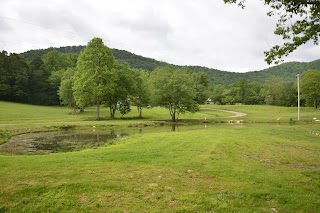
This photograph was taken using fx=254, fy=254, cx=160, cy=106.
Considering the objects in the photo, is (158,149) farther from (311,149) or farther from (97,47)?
(97,47)

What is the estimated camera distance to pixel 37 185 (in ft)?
27.5

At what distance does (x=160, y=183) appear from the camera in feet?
29.5

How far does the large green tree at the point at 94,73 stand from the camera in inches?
1832

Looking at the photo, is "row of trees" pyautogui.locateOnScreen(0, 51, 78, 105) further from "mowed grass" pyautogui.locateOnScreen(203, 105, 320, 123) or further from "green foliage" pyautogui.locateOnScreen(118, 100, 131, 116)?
"mowed grass" pyautogui.locateOnScreen(203, 105, 320, 123)

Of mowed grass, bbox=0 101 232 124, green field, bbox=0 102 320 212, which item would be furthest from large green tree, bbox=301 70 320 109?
green field, bbox=0 102 320 212

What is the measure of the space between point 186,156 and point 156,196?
221 inches

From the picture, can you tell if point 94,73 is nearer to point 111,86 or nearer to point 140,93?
point 111,86

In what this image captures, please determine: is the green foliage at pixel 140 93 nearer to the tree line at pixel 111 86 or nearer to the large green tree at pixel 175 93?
the tree line at pixel 111 86

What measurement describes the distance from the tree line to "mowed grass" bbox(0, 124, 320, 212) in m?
35.5

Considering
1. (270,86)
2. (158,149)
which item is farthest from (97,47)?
(270,86)

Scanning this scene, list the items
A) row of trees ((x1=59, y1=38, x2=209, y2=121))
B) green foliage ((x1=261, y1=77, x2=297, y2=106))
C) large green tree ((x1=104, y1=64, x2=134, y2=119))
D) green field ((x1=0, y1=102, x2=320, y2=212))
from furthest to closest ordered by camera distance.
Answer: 1. green foliage ((x1=261, y1=77, x2=297, y2=106))
2. large green tree ((x1=104, y1=64, x2=134, y2=119))
3. row of trees ((x1=59, y1=38, x2=209, y2=121))
4. green field ((x1=0, y1=102, x2=320, y2=212))

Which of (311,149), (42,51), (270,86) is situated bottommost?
(311,149)

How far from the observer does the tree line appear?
156ft

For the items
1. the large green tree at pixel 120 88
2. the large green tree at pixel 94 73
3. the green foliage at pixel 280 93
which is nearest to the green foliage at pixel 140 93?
the large green tree at pixel 120 88
